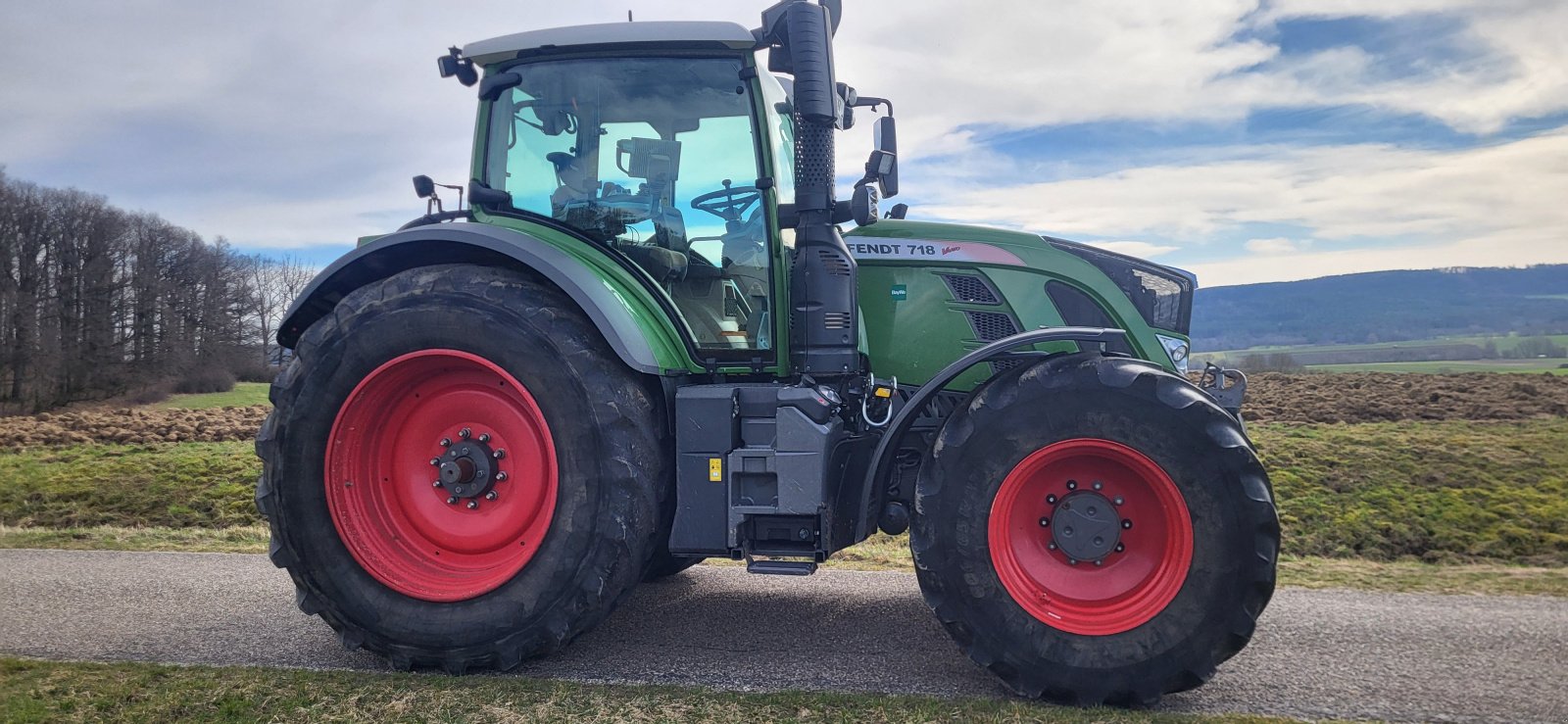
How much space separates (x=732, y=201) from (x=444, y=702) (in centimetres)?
239

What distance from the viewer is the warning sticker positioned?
4422mm

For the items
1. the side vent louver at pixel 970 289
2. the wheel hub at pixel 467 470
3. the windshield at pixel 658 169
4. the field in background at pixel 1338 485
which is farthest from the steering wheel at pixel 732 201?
the field in background at pixel 1338 485

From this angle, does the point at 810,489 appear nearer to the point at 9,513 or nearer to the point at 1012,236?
the point at 1012,236

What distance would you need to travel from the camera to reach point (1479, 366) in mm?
19500

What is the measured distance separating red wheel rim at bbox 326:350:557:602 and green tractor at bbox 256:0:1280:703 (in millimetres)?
13

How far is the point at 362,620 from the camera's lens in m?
3.91

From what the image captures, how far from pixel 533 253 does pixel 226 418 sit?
589 inches

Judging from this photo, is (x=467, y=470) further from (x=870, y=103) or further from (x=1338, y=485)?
(x=1338, y=485)

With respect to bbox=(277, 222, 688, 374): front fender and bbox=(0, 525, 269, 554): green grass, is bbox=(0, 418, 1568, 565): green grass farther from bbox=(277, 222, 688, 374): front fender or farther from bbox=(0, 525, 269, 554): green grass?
bbox=(277, 222, 688, 374): front fender

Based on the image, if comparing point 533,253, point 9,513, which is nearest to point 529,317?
point 533,253

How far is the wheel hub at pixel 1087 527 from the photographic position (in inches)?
142

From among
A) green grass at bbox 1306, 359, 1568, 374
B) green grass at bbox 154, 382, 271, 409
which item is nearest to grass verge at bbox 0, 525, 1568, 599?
green grass at bbox 154, 382, 271, 409

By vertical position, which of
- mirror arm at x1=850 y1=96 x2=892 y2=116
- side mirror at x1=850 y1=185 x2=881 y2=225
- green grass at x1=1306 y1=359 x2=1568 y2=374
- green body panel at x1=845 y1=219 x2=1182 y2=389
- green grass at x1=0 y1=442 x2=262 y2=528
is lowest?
green grass at x1=0 y1=442 x2=262 y2=528

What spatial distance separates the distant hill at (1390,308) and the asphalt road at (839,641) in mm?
28993
